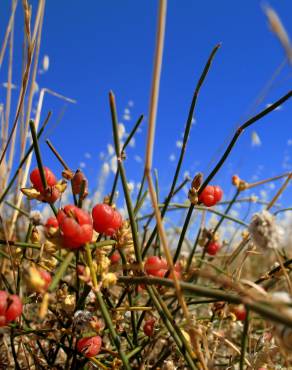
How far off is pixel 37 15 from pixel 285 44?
0.92 metres

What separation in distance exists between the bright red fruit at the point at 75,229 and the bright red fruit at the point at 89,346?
268mm

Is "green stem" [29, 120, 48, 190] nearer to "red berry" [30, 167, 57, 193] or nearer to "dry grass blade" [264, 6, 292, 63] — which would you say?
"red berry" [30, 167, 57, 193]

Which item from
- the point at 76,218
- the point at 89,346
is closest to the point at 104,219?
the point at 76,218

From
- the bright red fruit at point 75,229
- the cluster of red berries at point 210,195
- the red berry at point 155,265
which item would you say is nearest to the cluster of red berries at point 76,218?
the bright red fruit at point 75,229

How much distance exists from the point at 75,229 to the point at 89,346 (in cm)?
31

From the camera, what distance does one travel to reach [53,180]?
0.79 meters

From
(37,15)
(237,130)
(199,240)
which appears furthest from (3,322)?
(37,15)

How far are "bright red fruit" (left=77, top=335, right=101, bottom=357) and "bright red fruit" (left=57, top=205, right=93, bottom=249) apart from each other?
268 millimetres

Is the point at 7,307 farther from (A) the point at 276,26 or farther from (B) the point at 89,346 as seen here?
(A) the point at 276,26

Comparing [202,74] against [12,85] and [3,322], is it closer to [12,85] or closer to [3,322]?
[3,322]

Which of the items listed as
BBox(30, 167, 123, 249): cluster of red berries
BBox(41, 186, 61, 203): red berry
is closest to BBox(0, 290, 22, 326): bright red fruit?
BBox(30, 167, 123, 249): cluster of red berries

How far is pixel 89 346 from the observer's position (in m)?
0.74

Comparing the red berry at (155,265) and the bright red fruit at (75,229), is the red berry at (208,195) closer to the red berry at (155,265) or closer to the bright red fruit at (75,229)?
the red berry at (155,265)

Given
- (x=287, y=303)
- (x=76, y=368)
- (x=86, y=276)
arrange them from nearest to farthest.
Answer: (x=287, y=303), (x=86, y=276), (x=76, y=368)
